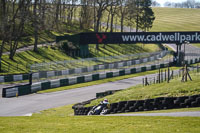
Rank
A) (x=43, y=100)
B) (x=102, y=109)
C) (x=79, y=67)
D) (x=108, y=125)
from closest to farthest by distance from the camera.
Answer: (x=108, y=125) < (x=102, y=109) < (x=43, y=100) < (x=79, y=67)

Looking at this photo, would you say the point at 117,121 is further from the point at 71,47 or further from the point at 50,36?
the point at 50,36

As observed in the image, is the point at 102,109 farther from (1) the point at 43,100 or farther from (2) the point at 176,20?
(2) the point at 176,20

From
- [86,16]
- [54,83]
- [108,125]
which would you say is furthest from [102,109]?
[86,16]

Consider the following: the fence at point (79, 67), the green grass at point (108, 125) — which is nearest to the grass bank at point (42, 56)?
the fence at point (79, 67)

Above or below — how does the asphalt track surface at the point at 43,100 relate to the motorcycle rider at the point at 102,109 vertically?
below

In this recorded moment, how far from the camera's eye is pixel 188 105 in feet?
55.6

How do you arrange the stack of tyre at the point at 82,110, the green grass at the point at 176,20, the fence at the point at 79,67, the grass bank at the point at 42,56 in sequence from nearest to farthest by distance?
1. the stack of tyre at the point at 82,110
2. the fence at the point at 79,67
3. the grass bank at the point at 42,56
4. the green grass at the point at 176,20

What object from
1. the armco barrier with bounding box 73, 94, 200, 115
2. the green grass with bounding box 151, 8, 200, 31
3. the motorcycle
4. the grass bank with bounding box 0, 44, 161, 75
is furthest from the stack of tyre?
the green grass with bounding box 151, 8, 200, 31

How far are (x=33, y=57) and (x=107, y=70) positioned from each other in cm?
1196

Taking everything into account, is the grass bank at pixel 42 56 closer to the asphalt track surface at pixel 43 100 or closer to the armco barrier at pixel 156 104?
the asphalt track surface at pixel 43 100

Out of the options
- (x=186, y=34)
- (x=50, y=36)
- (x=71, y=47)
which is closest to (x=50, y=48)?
(x=71, y=47)

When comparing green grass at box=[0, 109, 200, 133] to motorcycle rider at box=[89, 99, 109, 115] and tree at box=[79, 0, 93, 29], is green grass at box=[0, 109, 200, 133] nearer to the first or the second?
motorcycle rider at box=[89, 99, 109, 115]

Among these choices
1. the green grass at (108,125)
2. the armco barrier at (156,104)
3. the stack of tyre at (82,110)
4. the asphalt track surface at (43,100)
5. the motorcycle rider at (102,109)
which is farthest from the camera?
the asphalt track surface at (43,100)

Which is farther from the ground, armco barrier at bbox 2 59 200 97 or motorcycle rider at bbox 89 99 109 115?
motorcycle rider at bbox 89 99 109 115
